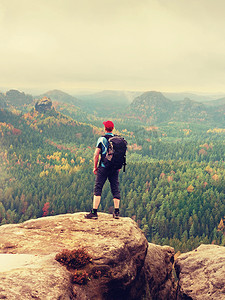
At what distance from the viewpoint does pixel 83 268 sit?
51.5 ft

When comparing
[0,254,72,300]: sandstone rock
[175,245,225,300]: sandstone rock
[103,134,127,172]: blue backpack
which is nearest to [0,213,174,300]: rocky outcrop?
[0,254,72,300]: sandstone rock

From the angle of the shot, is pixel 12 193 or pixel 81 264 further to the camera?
pixel 12 193

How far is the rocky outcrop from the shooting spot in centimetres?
1234

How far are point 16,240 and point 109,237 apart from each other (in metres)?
6.22

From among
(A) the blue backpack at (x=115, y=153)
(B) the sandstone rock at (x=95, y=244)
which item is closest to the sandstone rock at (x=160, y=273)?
(B) the sandstone rock at (x=95, y=244)

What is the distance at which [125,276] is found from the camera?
17750 mm

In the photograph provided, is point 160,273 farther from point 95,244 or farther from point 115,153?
point 115,153

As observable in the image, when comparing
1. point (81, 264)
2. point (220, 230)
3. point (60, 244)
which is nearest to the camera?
point (81, 264)

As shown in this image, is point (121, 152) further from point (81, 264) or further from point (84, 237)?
point (81, 264)

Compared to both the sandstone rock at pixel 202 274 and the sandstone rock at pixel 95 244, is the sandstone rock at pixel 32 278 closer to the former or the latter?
the sandstone rock at pixel 95 244

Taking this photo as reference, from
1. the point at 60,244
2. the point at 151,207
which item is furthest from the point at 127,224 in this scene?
the point at 151,207

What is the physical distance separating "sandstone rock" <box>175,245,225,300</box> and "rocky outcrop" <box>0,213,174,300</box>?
2.62 metres

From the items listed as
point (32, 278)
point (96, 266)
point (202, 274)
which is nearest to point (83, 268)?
point (96, 266)

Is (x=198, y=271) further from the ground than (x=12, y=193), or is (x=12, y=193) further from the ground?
(x=198, y=271)
